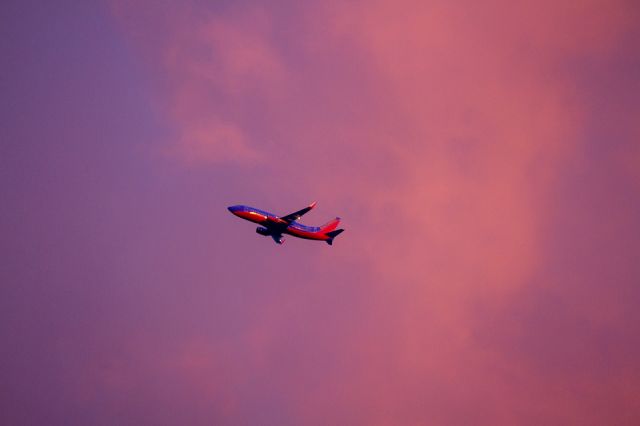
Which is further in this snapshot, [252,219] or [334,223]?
[334,223]

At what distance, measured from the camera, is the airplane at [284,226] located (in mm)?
142000

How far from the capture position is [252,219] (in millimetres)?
142750

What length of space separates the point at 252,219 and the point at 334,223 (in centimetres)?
2181

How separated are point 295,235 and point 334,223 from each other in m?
10.8

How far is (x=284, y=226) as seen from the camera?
144 meters

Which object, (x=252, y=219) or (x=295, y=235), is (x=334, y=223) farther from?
(x=252, y=219)

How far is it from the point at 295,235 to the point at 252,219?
1187 cm

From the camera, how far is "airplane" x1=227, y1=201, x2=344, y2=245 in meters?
142

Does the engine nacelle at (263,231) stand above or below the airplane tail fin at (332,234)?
below

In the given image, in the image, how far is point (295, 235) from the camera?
150 m

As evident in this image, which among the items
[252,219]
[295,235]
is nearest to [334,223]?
[295,235]

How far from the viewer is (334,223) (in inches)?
6112

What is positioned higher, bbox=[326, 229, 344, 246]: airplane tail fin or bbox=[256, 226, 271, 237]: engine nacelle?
bbox=[326, 229, 344, 246]: airplane tail fin
